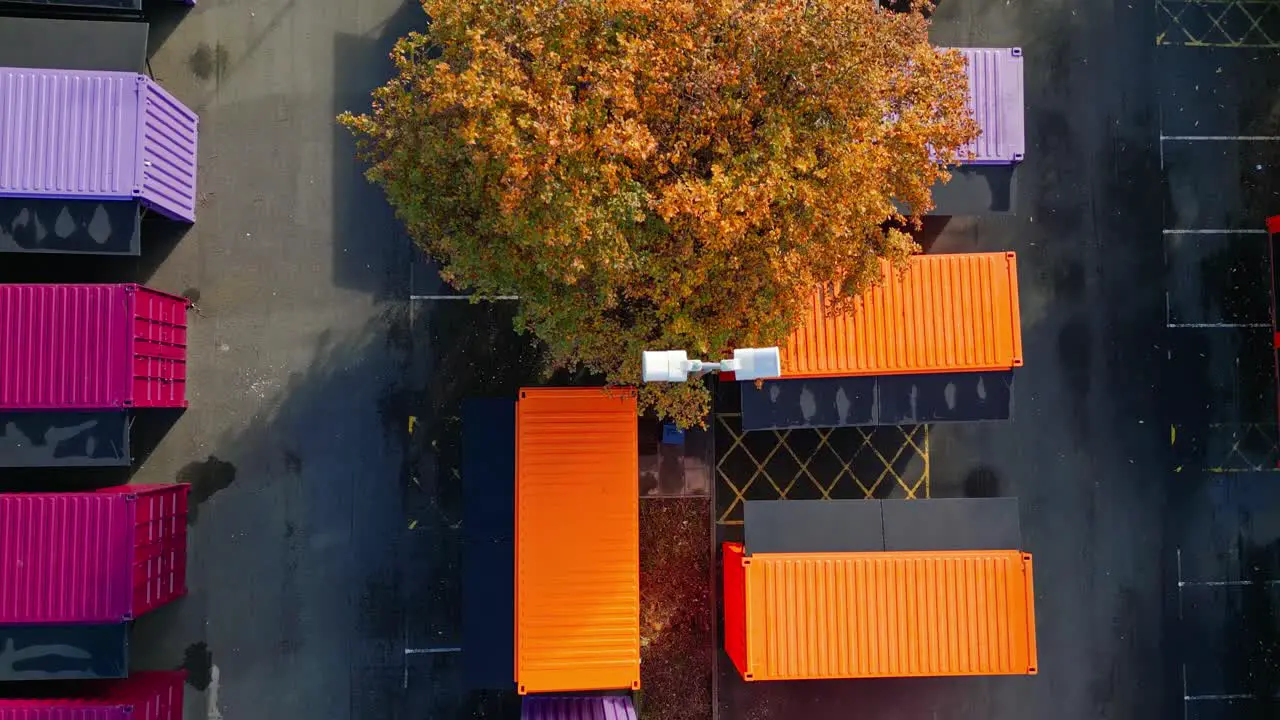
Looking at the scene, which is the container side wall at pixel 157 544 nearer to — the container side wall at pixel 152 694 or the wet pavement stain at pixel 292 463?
the container side wall at pixel 152 694

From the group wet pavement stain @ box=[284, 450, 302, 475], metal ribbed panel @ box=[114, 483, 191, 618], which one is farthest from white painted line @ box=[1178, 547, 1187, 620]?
metal ribbed panel @ box=[114, 483, 191, 618]

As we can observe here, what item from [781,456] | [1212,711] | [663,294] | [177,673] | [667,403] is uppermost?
[663,294]

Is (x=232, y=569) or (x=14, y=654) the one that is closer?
(x=14, y=654)

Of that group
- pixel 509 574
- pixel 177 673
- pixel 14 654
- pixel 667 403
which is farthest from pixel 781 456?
pixel 14 654

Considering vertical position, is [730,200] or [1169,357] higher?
[730,200]

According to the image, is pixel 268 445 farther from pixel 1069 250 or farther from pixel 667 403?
pixel 1069 250

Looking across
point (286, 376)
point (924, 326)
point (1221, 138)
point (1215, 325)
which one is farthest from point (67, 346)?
point (1221, 138)

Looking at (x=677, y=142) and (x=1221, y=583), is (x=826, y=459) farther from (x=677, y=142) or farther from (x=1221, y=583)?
(x=1221, y=583)
